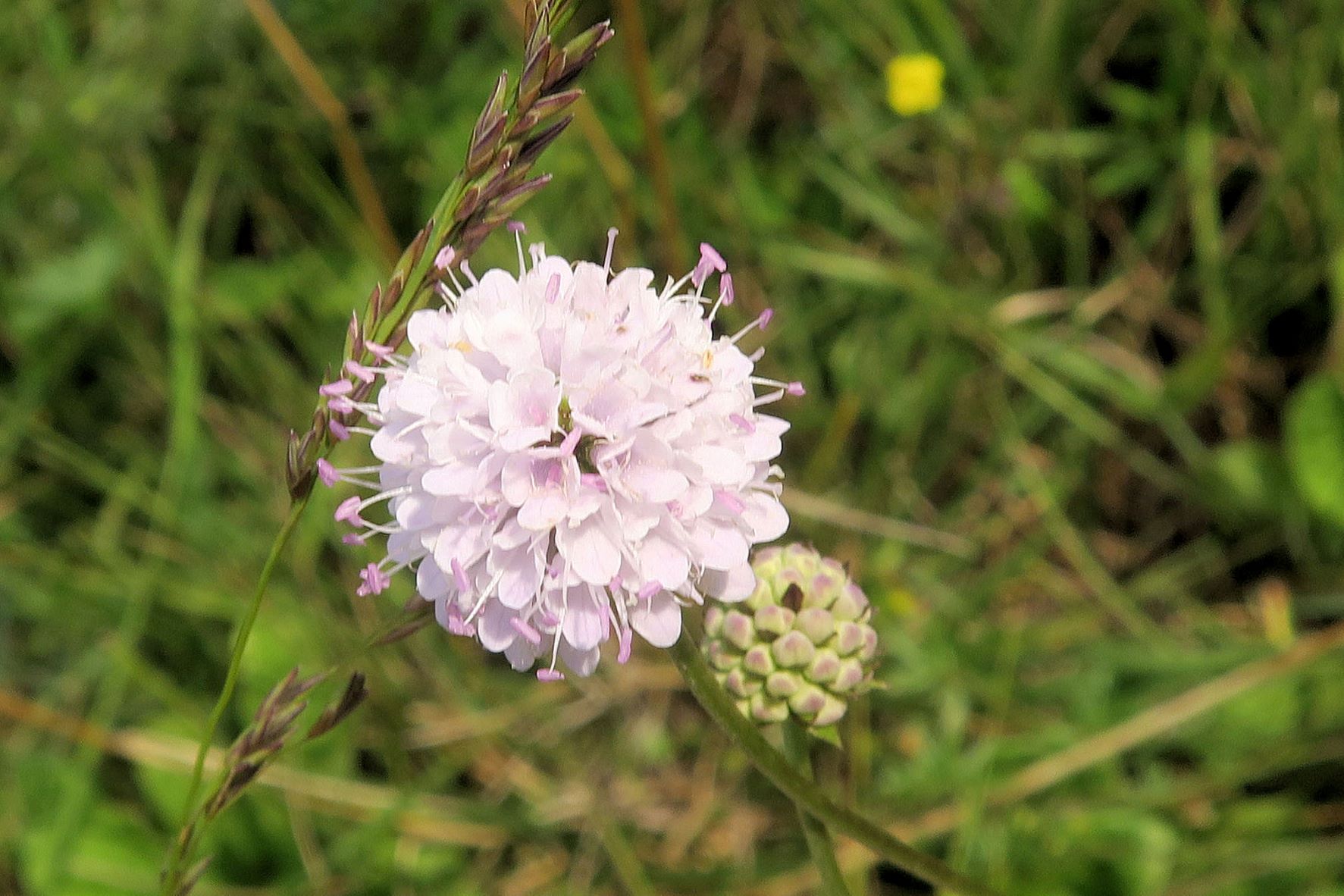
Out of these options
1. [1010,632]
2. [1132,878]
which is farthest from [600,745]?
[1132,878]

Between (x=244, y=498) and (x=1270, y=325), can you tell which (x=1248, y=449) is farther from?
(x=244, y=498)

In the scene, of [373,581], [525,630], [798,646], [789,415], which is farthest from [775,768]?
[789,415]

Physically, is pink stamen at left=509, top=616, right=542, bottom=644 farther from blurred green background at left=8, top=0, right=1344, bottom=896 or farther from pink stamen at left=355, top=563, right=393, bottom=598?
blurred green background at left=8, top=0, right=1344, bottom=896

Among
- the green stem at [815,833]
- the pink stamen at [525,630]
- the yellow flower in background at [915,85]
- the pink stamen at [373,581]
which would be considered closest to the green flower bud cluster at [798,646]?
the green stem at [815,833]

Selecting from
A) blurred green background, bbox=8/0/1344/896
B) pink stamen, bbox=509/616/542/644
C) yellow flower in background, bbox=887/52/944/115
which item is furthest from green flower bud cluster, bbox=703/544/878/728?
yellow flower in background, bbox=887/52/944/115

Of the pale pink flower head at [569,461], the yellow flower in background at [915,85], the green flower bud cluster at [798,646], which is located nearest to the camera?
the pale pink flower head at [569,461]

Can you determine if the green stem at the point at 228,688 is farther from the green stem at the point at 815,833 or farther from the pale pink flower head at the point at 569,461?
the green stem at the point at 815,833

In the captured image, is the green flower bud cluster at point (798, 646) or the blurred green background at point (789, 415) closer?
the green flower bud cluster at point (798, 646)

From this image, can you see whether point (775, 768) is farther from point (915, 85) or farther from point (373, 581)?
point (915, 85)
